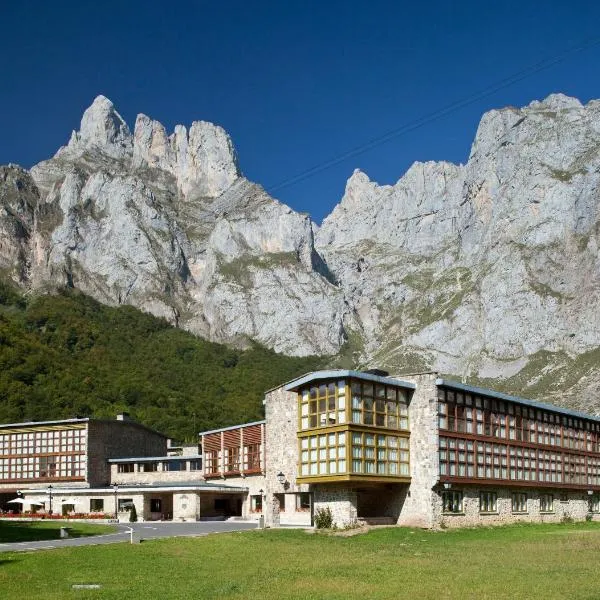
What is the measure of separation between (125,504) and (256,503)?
1054 centimetres

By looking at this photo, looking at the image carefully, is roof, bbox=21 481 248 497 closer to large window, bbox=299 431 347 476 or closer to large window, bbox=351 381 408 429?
large window, bbox=299 431 347 476

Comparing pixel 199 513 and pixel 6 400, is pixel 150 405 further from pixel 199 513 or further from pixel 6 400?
pixel 199 513

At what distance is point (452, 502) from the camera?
159 feet

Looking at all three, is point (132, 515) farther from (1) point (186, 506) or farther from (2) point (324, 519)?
(2) point (324, 519)

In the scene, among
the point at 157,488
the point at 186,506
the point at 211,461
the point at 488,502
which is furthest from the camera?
the point at 211,461

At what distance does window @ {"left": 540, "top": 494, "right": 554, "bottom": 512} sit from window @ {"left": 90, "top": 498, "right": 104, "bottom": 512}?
34.5 meters

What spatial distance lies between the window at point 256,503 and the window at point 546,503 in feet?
70.3

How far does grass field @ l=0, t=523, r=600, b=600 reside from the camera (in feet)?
70.9

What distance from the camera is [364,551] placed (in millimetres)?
33531

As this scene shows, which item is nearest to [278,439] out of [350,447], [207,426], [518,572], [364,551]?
[350,447]

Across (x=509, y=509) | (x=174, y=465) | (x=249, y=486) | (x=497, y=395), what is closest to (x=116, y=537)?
(x=249, y=486)

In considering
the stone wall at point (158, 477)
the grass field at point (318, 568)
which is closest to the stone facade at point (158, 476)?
the stone wall at point (158, 477)

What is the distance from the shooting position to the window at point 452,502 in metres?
47.7

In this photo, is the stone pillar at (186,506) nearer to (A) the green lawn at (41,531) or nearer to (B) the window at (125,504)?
(B) the window at (125,504)
